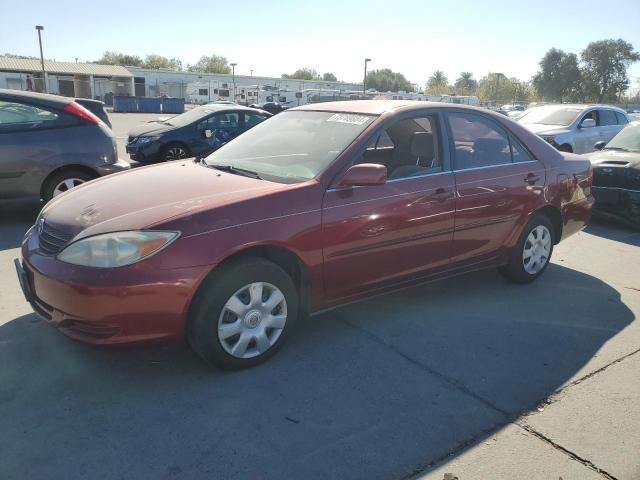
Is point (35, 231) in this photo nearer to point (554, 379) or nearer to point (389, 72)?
point (554, 379)

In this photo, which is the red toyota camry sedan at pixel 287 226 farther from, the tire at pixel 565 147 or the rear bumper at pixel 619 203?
the tire at pixel 565 147

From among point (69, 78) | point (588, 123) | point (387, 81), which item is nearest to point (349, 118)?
point (588, 123)

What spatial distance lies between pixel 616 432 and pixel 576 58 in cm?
7854

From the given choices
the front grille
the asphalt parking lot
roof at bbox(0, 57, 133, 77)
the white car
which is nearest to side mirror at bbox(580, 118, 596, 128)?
the white car

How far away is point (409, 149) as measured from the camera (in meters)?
4.27

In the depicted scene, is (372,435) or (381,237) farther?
(381,237)

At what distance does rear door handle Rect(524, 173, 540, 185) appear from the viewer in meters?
4.50

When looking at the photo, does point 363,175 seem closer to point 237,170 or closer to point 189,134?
point 237,170

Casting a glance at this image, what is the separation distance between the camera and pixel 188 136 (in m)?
10.8

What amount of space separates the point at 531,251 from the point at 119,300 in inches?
144

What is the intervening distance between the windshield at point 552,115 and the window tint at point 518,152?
27.3 ft

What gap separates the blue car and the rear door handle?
22.7ft

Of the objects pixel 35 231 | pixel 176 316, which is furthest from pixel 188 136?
pixel 176 316

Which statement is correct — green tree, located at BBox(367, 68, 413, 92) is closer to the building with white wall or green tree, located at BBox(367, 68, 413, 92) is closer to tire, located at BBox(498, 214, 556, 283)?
the building with white wall
